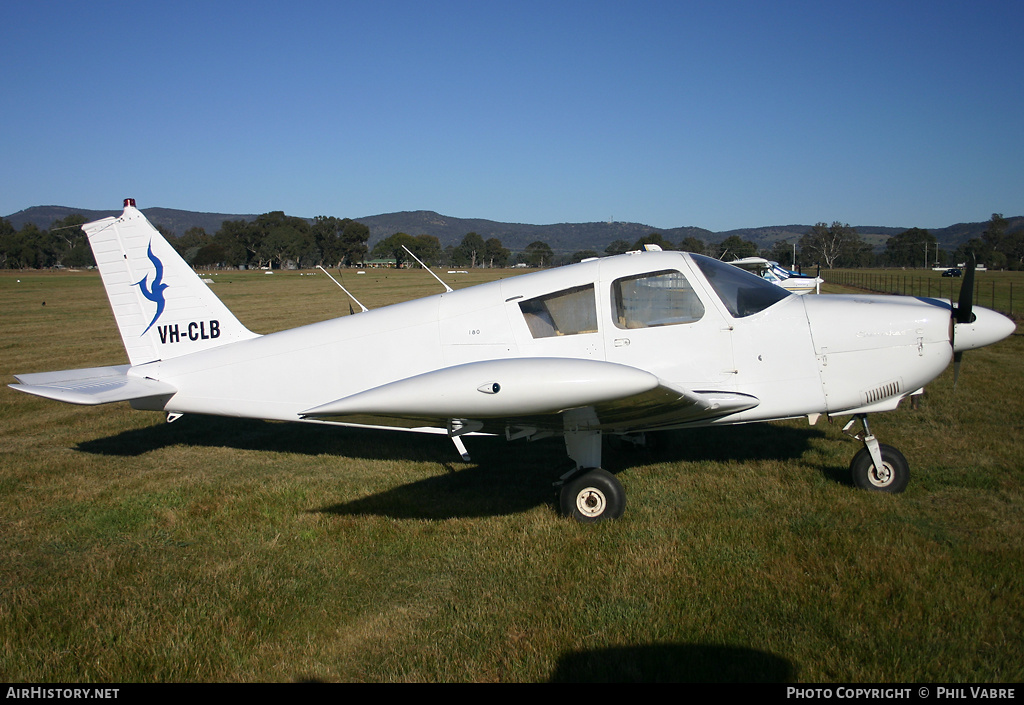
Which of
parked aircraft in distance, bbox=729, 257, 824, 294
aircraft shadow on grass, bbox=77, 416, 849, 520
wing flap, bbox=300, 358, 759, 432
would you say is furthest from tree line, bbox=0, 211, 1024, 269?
wing flap, bbox=300, 358, 759, 432

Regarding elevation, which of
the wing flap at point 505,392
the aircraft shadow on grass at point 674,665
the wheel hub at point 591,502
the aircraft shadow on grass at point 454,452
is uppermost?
the wing flap at point 505,392

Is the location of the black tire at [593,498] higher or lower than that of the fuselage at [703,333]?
lower

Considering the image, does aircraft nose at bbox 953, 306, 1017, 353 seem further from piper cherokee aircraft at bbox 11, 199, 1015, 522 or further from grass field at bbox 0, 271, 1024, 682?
grass field at bbox 0, 271, 1024, 682

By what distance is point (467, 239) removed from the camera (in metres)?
120

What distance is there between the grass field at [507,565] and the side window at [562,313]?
1.58m

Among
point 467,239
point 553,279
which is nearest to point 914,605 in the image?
point 553,279

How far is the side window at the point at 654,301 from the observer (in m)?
5.55

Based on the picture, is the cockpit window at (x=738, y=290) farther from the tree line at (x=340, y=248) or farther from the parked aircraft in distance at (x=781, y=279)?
the tree line at (x=340, y=248)

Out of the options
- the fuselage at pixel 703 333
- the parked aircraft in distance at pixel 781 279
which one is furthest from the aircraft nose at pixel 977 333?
the parked aircraft in distance at pixel 781 279

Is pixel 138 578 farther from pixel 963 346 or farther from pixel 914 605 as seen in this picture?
pixel 963 346

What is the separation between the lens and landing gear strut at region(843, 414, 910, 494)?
574 centimetres

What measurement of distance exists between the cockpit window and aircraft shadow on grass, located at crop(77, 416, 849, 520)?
75.8 inches

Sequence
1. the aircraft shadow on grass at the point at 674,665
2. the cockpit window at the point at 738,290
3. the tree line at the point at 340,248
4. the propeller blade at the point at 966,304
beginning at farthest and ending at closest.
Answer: the tree line at the point at 340,248, the cockpit window at the point at 738,290, the propeller blade at the point at 966,304, the aircraft shadow on grass at the point at 674,665

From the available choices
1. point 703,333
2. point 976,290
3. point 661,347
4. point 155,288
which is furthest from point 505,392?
point 976,290
